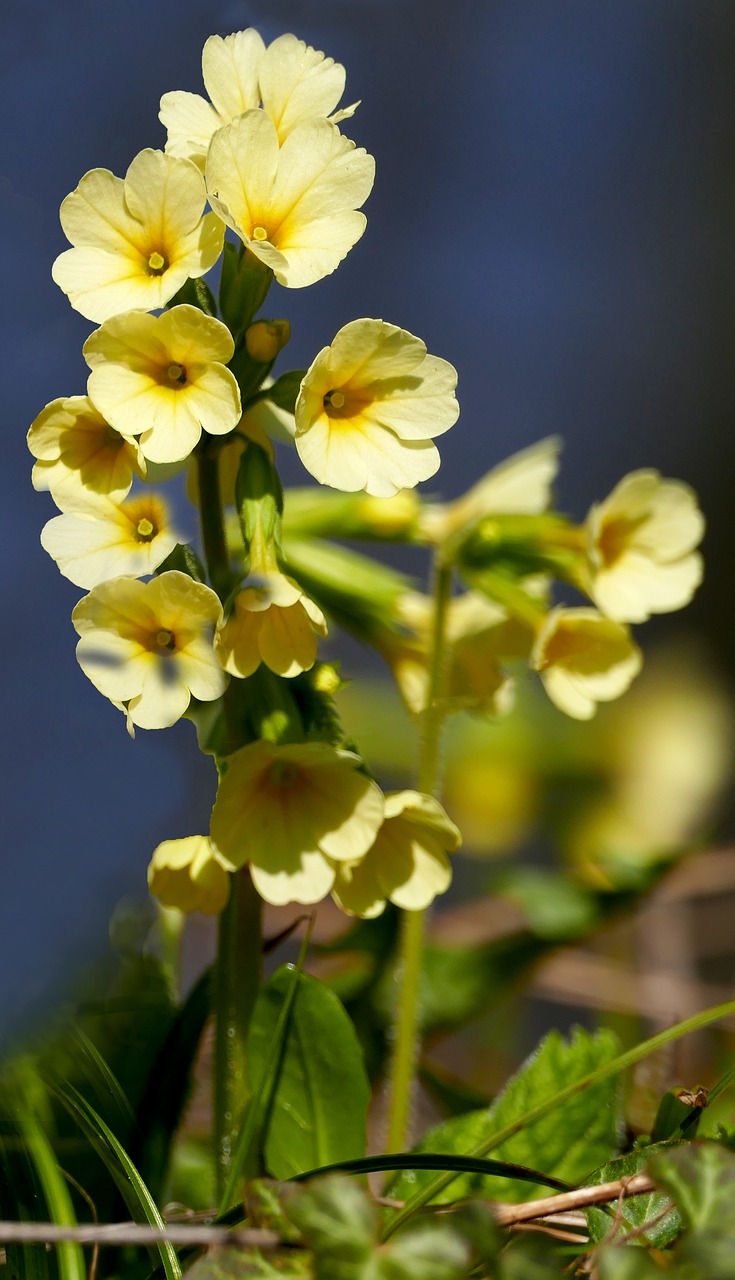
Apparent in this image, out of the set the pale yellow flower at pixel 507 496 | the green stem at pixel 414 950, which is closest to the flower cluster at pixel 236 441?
the green stem at pixel 414 950

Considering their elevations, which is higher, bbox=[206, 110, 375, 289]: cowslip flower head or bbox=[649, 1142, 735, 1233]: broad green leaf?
bbox=[206, 110, 375, 289]: cowslip flower head

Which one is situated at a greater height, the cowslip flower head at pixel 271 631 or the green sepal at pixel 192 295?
the green sepal at pixel 192 295

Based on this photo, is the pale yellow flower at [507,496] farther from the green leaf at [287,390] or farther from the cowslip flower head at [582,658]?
the green leaf at [287,390]

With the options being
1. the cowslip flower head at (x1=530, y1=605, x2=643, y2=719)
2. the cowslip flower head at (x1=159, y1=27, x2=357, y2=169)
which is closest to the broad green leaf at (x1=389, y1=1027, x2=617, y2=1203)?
the cowslip flower head at (x1=530, y1=605, x2=643, y2=719)

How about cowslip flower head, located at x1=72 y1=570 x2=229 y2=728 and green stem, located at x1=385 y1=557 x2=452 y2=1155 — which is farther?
green stem, located at x1=385 y1=557 x2=452 y2=1155

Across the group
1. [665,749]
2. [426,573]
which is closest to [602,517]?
[665,749]

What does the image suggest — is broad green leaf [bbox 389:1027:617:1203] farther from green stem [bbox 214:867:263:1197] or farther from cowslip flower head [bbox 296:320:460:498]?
cowslip flower head [bbox 296:320:460:498]

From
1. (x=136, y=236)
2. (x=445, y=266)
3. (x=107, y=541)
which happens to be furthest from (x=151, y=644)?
(x=445, y=266)
